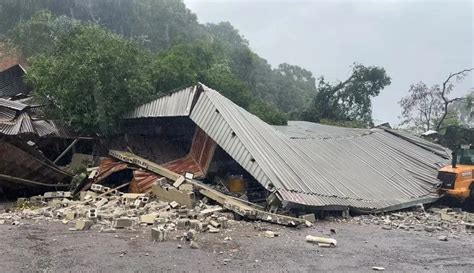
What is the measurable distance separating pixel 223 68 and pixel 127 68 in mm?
10757

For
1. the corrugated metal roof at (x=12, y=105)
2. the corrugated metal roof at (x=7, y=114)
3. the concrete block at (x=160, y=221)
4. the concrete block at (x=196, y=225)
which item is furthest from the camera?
the corrugated metal roof at (x=12, y=105)

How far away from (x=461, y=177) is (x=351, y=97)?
20733 mm

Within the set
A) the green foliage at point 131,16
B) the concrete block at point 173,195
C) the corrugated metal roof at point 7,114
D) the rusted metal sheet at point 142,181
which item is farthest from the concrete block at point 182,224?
the green foliage at point 131,16

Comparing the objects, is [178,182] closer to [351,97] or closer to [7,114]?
[7,114]

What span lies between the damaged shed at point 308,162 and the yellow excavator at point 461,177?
0.61 meters

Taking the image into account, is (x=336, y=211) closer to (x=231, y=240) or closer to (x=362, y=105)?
(x=231, y=240)

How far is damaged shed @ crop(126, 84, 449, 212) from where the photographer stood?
12156 mm

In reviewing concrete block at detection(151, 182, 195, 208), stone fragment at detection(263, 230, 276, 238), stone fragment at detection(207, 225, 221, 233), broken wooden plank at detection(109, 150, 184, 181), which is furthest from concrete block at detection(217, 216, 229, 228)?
broken wooden plank at detection(109, 150, 184, 181)

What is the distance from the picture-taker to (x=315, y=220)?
38.4ft

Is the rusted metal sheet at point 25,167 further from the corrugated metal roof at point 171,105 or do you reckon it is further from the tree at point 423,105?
the tree at point 423,105

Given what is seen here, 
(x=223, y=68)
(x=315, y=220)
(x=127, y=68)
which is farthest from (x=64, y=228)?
(x=223, y=68)

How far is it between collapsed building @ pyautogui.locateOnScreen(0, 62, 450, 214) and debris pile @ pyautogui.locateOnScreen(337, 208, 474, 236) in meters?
0.37

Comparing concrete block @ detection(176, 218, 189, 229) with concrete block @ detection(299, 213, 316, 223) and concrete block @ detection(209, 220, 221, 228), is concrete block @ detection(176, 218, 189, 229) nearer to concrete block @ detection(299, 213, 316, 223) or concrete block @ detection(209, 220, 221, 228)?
concrete block @ detection(209, 220, 221, 228)

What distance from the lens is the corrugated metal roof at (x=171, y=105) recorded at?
14.3 meters
